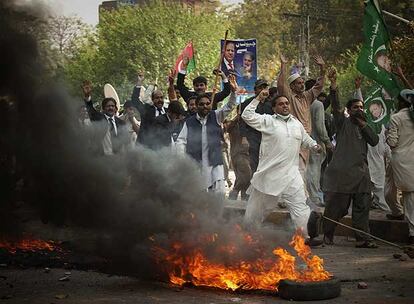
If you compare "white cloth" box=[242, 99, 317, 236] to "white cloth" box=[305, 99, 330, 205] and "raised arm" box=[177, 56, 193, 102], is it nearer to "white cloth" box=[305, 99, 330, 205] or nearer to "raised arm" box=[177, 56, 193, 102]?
"raised arm" box=[177, 56, 193, 102]

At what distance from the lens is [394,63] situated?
10.5 meters

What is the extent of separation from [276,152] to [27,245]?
9.35 feet

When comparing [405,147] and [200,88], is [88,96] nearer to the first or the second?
[200,88]

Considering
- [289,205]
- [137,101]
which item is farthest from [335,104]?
[137,101]

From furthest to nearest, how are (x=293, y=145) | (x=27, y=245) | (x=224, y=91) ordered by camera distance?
1. (x=224, y=91)
2. (x=293, y=145)
3. (x=27, y=245)

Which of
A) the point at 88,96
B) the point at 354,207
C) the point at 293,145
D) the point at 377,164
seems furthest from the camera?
the point at 377,164

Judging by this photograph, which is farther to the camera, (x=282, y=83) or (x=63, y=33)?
(x=282, y=83)

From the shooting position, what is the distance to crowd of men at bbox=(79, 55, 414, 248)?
8492mm

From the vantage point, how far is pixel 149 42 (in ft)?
156

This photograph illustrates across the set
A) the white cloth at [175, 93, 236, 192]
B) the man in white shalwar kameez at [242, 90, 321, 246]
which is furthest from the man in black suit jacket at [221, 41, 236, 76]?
the man in white shalwar kameez at [242, 90, 321, 246]

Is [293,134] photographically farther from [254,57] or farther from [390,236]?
[254,57]

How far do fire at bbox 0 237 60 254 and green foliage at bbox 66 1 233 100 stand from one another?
3604 cm

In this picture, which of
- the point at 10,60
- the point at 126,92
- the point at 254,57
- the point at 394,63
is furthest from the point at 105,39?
the point at 10,60

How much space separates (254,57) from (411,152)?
692 centimetres
